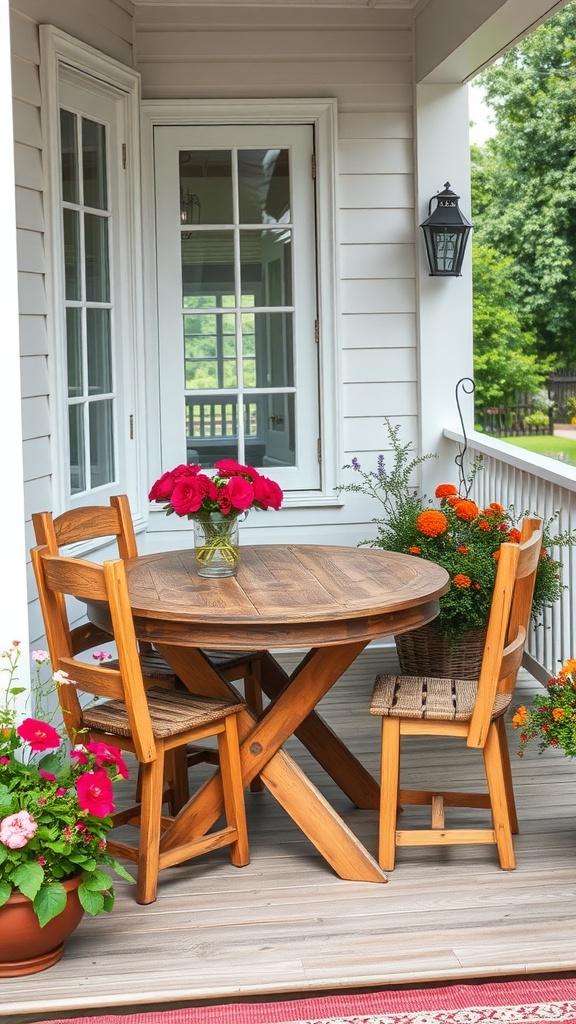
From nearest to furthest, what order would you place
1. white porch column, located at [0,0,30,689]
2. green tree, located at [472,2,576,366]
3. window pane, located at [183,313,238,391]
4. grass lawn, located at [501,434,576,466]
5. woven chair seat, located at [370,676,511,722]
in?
white porch column, located at [0,0,30,689] → woven chair seat, located at [370,676,511,722] → window pane, located at [183,313,238,391] → green tree, located at [472,2,576,366] → grass lawn, located at [501,434,576,466]

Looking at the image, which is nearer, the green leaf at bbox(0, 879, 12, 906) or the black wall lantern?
the green leaf at bbox(0, 879, 12, 906)

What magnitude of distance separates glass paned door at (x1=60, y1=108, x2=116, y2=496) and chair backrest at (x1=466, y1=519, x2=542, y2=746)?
213cm

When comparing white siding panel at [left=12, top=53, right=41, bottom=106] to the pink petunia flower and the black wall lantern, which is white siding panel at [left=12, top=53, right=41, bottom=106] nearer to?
the black wall lantern

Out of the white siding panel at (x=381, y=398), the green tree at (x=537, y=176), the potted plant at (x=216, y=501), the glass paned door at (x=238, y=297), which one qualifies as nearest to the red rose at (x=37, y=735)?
the potted plant at (x=216, y=501)

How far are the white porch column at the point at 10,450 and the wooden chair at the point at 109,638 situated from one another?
694 mm

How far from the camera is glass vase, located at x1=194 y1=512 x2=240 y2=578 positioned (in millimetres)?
3232

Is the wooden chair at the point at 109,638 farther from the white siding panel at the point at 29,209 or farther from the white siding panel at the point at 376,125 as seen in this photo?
the white siding panel at the point at 376,125

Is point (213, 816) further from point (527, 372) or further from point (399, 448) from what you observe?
point (527, 372)

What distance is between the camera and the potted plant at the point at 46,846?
238cm

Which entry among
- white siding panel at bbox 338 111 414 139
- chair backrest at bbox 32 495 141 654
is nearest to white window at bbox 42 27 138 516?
chair backrest at bbox 32 495 141 654

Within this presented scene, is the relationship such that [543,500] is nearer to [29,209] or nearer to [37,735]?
→ [29,209]

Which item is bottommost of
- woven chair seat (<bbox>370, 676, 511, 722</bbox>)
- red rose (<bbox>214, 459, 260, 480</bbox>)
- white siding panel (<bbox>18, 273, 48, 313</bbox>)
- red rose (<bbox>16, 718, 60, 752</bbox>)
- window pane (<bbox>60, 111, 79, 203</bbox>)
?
woven chair seat (<bbox>370, 676, 511, 722</bbox>)

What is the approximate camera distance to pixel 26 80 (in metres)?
4.04

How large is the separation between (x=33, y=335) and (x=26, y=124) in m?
0.76
